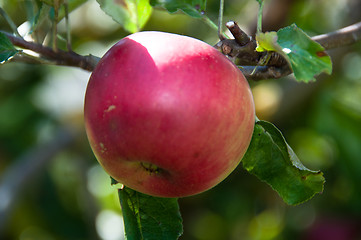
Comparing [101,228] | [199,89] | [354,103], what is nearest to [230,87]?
[199,89]

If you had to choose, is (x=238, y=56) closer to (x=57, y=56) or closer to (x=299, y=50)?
(x=299, y=50)

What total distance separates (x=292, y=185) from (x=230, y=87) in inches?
10.2

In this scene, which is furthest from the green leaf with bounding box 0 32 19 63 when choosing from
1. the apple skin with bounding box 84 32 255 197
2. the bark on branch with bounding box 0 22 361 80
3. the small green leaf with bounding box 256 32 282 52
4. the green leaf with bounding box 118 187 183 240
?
the small green leaf with bounding box 256 32 282 52

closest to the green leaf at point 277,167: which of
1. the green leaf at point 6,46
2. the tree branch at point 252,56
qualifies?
the tree branch at point 252,56

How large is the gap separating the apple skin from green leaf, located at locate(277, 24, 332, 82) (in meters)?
0.08

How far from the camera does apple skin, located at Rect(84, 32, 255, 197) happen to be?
68 centimetres

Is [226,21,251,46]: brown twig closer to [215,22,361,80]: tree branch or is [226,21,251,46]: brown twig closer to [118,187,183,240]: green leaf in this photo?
[215,22,361,80]: tree branch

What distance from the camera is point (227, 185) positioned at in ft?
7.18

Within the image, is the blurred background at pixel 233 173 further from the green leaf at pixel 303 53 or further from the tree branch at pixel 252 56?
the green leaf at pixel 303 53

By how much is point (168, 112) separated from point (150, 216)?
11.5 inches

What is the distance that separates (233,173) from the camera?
2.12 metres

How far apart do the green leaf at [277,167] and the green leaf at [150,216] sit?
6.2 inches

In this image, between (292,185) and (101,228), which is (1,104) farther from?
(292,185)

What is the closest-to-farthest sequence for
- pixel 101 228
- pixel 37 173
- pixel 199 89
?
pixel 199 89 → pixel 37 173 → pixel 101 228
